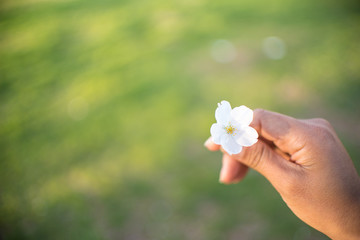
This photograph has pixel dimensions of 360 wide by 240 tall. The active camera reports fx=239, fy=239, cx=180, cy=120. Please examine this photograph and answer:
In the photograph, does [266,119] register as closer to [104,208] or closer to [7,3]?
[104,208]

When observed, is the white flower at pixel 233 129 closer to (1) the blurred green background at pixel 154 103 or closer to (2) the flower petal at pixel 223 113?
(2) the flower petal at pixel 223 113

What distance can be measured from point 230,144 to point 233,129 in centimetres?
9

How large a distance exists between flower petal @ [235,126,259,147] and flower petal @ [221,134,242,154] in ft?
0.08

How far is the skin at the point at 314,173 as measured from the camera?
1.31 m

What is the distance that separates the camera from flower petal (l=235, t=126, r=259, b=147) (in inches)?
51.4

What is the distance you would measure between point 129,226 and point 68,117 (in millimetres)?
2016

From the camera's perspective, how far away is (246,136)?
1324 mm

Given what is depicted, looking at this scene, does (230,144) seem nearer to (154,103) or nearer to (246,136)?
(246,136)

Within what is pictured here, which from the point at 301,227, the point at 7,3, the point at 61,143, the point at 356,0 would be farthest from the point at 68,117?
Answer: the point at 356,0

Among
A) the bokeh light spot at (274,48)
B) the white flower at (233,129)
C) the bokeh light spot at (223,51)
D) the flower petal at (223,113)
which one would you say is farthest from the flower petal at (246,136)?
the bokeh light spot at (274,48)

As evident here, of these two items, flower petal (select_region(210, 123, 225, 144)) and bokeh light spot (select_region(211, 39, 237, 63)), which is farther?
bokeh light spot (select_region(211, 39, 237, 63))

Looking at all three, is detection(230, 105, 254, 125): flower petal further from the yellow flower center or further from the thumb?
the thumb

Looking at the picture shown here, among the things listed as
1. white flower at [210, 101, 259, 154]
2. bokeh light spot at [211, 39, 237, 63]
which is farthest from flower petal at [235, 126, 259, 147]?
bokeh light spot at [211, 39, 237, 63]

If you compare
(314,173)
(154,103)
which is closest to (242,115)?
(314,173)
